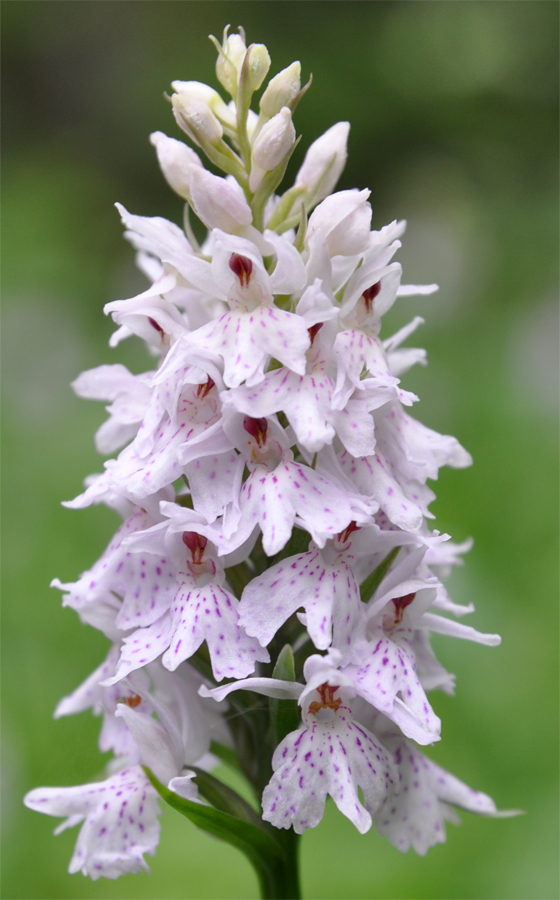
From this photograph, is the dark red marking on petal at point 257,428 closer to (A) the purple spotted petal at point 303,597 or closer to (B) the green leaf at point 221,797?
(A) the purple spotted petal at point 303,597

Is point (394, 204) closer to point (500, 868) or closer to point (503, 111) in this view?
point (503, 111)

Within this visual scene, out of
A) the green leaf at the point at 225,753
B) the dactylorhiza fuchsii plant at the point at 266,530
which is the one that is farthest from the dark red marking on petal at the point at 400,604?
the green leaf at the point at 225,753

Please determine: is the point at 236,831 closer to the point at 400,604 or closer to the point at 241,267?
the point at 400,604

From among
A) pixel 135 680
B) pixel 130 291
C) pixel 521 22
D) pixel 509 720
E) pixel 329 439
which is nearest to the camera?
pixel 329 439

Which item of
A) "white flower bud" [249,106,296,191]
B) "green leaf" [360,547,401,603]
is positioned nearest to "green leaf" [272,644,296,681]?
"green leaf" [360,547,401,603]

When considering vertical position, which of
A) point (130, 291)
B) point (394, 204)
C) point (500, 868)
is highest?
point (394, 204)

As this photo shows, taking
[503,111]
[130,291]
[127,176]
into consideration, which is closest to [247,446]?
[130,291]

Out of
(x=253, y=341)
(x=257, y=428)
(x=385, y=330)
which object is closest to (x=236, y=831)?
(x=257, y=428)
